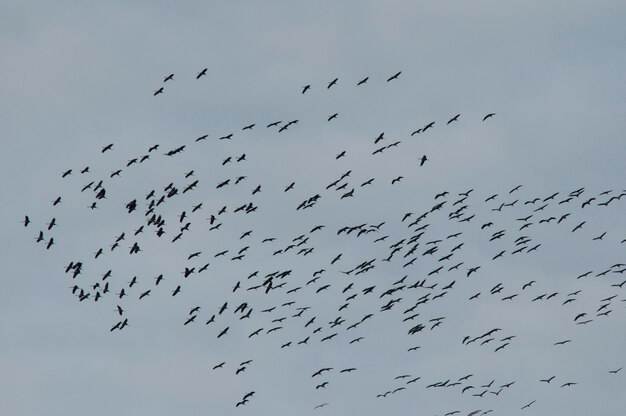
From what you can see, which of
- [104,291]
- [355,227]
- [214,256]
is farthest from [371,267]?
[104,291]

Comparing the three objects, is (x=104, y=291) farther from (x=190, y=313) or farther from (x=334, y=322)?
(x=334, y=322)

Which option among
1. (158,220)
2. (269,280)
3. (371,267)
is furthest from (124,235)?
(371,267)

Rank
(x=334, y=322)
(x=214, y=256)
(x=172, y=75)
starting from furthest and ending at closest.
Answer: (x=334, y=322)
(x=214, y=256)
(x=172, y=75)

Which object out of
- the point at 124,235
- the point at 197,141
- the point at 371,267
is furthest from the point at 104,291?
the point at 371,267

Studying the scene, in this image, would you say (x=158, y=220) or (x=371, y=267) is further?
(x=371, y=267)

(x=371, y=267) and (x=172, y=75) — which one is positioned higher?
(x=172, y=75)

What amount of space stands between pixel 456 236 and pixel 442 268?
3643 millimetres

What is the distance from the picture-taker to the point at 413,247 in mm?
152375

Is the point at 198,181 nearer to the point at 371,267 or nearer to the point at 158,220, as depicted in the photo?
the point at 158,220

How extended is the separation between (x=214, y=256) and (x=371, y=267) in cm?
1709

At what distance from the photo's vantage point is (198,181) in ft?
461

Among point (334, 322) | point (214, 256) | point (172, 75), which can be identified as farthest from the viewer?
point (334, 322)

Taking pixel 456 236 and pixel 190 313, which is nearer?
pixel 190 313

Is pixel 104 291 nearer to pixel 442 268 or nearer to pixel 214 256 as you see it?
pixel 214 256
